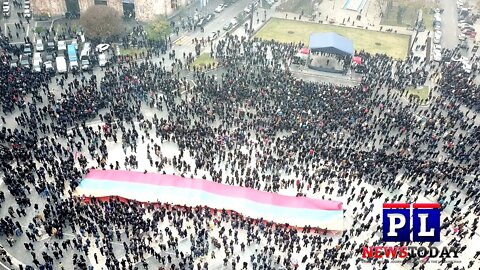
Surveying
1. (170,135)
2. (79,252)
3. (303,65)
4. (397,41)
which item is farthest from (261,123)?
(397,41)

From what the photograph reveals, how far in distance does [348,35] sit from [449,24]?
16.5 metres

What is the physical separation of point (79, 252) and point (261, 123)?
17.0 m

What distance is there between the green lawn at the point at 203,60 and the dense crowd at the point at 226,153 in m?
2.18

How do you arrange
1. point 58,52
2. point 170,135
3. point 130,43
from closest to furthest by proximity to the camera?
point 170,135
point 58,52
point 130,43

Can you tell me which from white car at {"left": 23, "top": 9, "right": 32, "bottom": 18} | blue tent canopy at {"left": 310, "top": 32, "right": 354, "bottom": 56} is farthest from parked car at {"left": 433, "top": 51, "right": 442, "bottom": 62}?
white car at {"left": 23, "top": 9, "right": 32, "bottom": 18}

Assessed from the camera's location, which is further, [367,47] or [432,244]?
[367,47]

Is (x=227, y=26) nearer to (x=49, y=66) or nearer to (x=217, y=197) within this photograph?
(x=49, y=66)

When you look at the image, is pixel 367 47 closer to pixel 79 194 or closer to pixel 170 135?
pixel 170 135

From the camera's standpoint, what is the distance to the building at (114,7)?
5006 cm

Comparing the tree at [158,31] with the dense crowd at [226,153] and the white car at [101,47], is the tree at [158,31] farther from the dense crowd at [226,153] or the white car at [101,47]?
the dense crowd at [226,153]

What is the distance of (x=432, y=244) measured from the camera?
984 inches

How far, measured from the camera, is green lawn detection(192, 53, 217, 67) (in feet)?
144

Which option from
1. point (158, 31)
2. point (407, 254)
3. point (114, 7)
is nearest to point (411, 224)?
point (407, 254)

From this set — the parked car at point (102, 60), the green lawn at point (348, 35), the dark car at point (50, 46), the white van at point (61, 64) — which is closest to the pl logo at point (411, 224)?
the parked car at point (102, 60)
